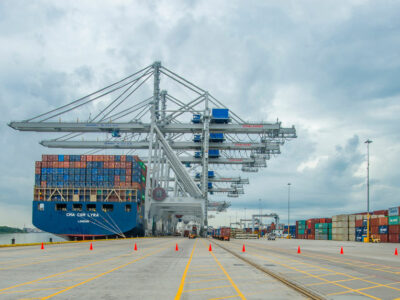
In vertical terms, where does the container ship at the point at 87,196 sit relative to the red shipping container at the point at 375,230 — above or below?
above

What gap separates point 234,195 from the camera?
297 feet

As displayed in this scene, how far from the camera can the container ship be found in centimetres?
5759

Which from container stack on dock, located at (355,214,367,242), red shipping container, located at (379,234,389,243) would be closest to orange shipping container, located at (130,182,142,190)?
container stack on dock, located at (355,214,367,242)

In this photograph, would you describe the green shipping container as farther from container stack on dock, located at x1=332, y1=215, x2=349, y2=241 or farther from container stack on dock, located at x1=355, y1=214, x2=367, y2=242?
container stack on dock, located at x1=332, y1=215, x2=349, y2=241

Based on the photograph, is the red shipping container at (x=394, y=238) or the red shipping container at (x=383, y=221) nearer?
the red shipping container at (x=394, y=238)

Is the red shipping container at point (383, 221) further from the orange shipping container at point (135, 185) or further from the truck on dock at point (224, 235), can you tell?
the orange shipping container at point (135, 185)

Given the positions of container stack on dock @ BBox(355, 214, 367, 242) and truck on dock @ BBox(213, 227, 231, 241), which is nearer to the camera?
truck on dock @ BBox(213, 227, 231, 241)

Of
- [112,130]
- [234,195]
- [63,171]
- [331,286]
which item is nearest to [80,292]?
[331,286]

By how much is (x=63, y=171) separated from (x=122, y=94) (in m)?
14.4

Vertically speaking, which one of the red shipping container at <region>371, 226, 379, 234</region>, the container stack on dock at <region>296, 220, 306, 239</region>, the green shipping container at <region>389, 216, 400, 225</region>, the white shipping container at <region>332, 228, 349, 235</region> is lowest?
the container stack on dock at <region>296, 220, 306, 239</region>

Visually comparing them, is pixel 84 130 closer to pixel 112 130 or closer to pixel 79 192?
pixel 112 130

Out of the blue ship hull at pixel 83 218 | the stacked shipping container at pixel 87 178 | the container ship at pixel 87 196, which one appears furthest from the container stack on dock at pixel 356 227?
the stacked shipping container at pixel 87 178

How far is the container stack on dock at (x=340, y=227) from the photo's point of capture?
71812 millimetres

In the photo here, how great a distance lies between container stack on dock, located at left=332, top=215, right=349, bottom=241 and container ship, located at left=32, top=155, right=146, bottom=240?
37.4m
